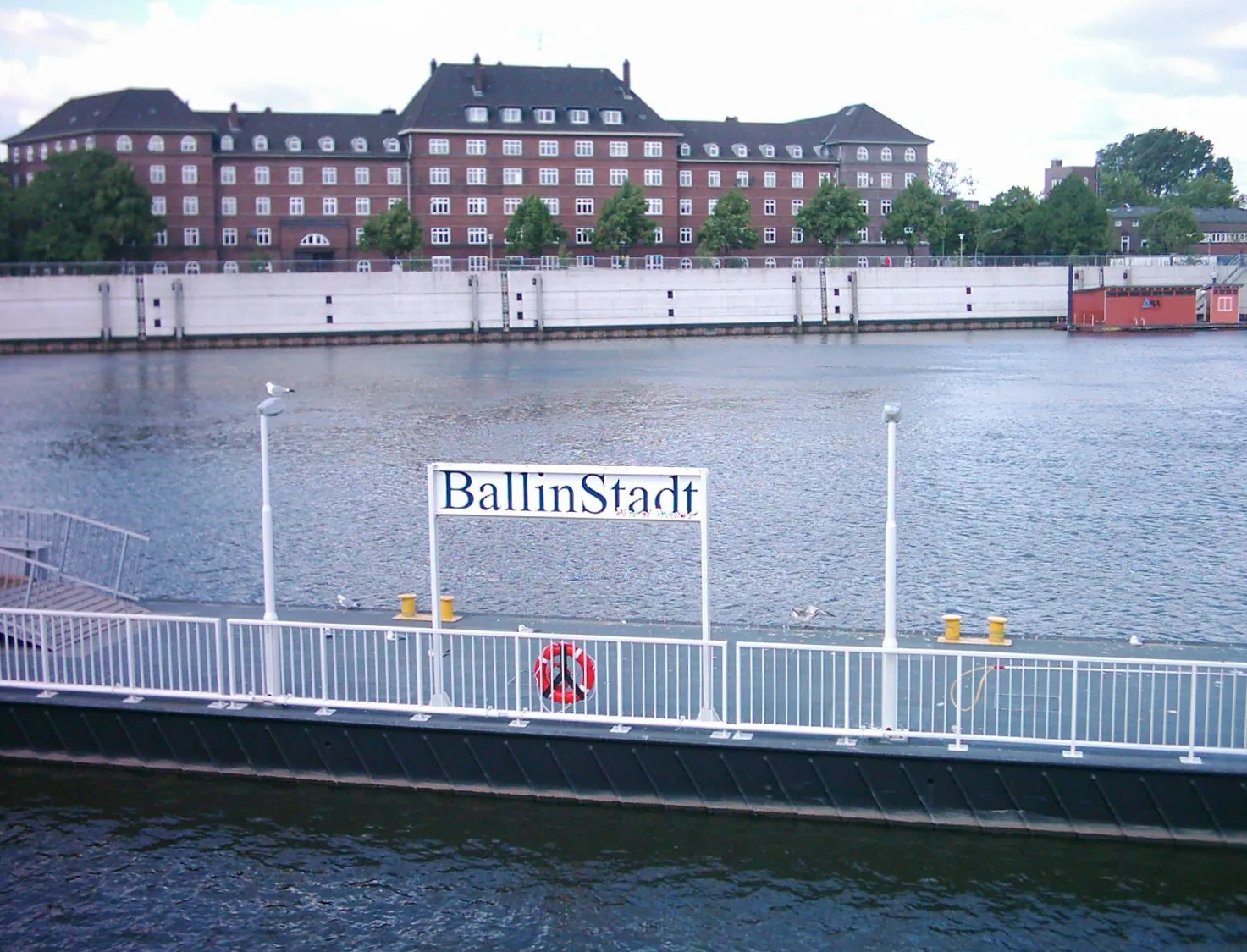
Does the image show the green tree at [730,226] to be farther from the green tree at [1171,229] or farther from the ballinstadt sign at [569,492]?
the ballinstadt sign at [569,492]

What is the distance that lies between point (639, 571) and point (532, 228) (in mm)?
86315

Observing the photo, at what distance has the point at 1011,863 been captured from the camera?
1364cm

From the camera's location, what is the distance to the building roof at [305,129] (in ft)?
381

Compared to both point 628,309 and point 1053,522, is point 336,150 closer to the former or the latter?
point 628,309

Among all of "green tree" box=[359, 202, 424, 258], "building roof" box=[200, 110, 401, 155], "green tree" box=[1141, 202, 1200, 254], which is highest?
"building roof" box=[200, 110, 401, 155]

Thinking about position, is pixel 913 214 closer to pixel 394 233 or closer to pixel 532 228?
pixel 532 228

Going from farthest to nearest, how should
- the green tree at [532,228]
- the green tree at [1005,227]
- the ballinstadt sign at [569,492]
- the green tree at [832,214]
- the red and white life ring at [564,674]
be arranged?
the green tree at [1005,227] → the green tree at [832,214] → the green tree at [532,228] → the red and white life ring at [564,674] → the ballinstadt sign at [569,492]

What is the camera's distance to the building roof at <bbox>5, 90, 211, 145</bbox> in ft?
369

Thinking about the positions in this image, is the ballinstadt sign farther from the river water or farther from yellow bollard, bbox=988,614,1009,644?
yellow bollard, bbox=988,614,1009,644

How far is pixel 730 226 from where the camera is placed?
116 m

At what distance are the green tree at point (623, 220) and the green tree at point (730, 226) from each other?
584 cm

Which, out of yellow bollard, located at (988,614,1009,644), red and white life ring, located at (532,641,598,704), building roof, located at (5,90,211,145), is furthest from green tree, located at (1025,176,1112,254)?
red and white life ring, located at (532,641,598,704)

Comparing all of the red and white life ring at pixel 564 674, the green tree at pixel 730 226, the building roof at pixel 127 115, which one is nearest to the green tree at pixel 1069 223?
the green tree at pixel 730 226

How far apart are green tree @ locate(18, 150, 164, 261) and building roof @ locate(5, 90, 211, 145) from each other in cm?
541
